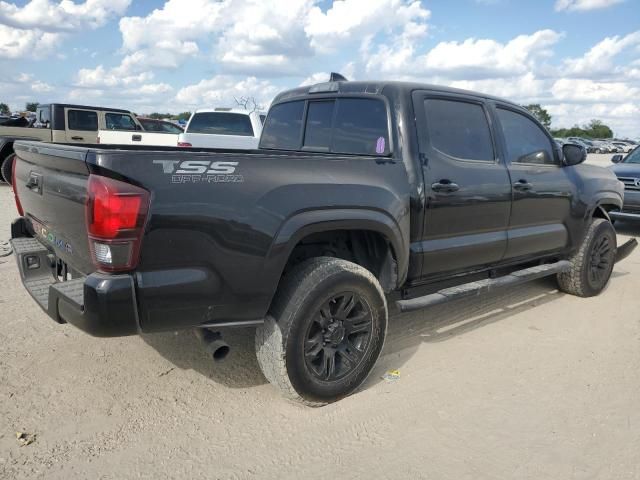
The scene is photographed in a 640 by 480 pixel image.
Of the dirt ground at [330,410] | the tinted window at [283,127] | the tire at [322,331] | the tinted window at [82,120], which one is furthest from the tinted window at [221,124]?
the tire at [322,331]

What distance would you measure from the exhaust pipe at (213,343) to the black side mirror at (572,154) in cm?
372

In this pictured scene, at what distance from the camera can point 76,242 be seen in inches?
108

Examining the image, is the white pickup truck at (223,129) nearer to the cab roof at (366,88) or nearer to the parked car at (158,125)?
the parked car at (158,125)

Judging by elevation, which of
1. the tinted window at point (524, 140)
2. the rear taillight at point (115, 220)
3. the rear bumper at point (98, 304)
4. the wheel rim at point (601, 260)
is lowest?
the wheel rim at point (601, 260)

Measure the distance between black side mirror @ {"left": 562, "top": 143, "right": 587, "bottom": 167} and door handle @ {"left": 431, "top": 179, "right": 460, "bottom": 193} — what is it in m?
1.75

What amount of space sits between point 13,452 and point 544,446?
2736 mm

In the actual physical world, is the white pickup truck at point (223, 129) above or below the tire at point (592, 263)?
above

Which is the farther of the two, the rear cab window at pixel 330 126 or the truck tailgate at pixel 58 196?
the rear cab window at pixel 330 126

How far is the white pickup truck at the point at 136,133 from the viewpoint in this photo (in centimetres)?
1162

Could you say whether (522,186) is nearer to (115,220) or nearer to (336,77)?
(336,77)

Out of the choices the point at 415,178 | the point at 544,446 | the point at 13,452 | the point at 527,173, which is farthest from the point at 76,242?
the point at 527,173

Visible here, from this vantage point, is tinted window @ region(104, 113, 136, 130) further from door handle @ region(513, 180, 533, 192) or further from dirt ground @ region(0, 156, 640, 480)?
door handle @ region(513, 180, 533, 192)

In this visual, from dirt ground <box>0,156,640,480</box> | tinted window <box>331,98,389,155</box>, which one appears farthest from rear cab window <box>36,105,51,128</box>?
tinted window <box>331,98,389,155</box>

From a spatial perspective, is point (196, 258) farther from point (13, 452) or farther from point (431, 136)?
point (431, 136)
